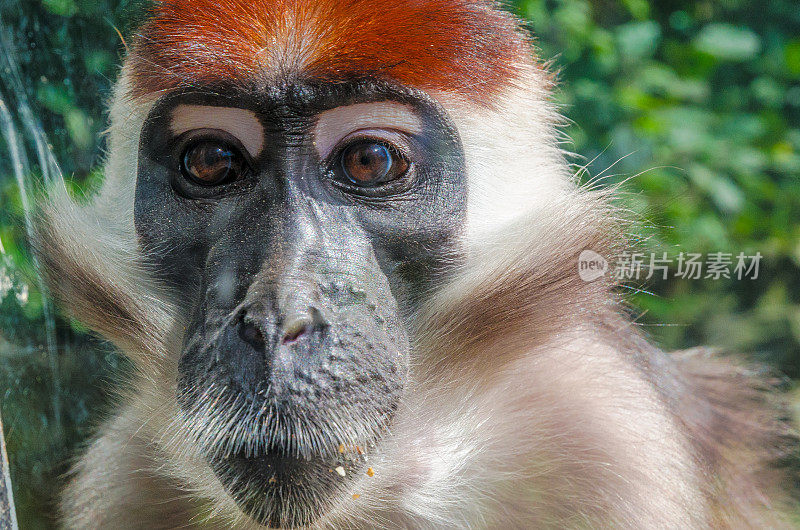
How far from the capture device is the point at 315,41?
167cm

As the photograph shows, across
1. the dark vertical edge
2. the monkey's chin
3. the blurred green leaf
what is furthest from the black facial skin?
the blurred green leaf

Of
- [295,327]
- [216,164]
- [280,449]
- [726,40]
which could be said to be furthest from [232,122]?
[726,40]

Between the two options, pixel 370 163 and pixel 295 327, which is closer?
pixel 295 327

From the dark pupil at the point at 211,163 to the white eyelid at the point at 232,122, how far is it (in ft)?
0.14

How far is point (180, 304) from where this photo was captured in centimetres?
185

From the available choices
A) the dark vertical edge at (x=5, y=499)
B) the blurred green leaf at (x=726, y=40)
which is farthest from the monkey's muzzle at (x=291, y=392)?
the blurred green leaf at (x=726, y=40)

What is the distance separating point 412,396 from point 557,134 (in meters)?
0.92

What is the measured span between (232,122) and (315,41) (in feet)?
0.86

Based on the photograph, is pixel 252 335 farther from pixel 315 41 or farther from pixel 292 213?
pixel 315 41

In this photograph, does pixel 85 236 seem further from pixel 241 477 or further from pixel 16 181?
pixel 241 477

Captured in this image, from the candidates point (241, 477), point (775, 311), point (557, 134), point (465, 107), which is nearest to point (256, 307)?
point (241, 477)

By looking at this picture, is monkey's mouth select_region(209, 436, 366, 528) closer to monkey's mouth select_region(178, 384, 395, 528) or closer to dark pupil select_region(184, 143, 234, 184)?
monkey's mouth select_region(178, 384, 395, 528)

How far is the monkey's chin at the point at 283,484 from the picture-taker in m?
1.53

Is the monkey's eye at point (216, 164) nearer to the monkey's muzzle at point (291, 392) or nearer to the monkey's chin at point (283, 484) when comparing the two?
the monkey's muzzle at point (291, 392)
